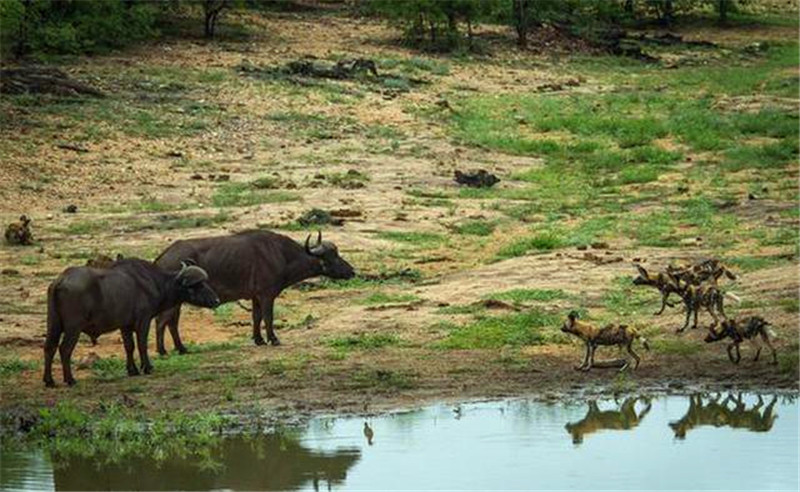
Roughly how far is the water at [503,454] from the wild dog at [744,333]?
2.96 ft

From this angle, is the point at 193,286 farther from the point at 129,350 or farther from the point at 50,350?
the point at 50,350

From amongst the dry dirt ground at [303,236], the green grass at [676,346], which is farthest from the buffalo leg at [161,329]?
the green grass at [676,346]

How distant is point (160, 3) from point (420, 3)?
718 centimetres

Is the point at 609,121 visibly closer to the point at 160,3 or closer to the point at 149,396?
the point at 160,3

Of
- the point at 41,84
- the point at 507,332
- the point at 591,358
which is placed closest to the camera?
the point at 591,358

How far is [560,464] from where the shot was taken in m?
13.3

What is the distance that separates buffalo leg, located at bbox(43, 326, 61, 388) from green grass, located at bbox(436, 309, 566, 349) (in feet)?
13.0

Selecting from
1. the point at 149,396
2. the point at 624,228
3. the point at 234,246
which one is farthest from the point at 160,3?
the point at 149,396

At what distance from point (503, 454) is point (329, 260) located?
19.9ft

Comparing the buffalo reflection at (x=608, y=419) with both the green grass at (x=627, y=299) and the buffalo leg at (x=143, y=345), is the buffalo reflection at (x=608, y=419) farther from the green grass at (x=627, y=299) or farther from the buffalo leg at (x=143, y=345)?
the buffalo leg at (x=143, y=345)

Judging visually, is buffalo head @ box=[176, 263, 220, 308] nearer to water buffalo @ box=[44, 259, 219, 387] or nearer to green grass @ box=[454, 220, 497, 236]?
water buffalo @ box=[44, 259, 219, 387]

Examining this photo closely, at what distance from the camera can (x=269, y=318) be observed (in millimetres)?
17859


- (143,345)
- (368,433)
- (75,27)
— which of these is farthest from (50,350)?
(75,27)

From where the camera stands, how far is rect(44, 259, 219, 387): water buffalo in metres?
15.5
